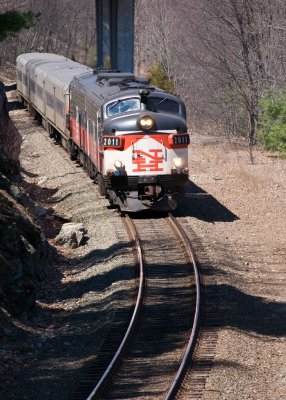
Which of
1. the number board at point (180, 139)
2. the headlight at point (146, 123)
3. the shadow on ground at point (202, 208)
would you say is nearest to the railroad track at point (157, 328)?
the shadow on ground at point (202, 208)

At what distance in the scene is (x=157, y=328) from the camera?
12086mm

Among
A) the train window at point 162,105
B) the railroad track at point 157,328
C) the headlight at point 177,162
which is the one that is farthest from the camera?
the train window at point 162,105

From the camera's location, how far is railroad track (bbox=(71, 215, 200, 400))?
388 inches

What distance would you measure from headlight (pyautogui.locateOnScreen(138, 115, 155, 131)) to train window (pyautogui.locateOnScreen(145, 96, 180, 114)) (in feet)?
1.37

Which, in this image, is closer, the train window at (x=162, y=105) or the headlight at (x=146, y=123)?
the headlight at (x=146, y=123)

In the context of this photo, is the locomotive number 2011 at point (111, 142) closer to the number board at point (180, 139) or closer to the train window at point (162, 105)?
the train window at point (162, 105)

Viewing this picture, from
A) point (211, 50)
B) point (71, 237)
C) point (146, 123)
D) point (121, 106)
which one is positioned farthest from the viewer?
point (211, 50)

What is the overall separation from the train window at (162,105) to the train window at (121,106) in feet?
0.89

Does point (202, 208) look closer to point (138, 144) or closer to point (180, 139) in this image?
point (180, 139)

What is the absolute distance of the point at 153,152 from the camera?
18.7 meters

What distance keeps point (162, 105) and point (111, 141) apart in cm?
158

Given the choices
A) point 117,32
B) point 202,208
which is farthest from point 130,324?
point 117,32

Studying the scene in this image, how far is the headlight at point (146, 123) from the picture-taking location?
1853 cm

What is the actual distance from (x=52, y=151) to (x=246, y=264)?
554 inches
